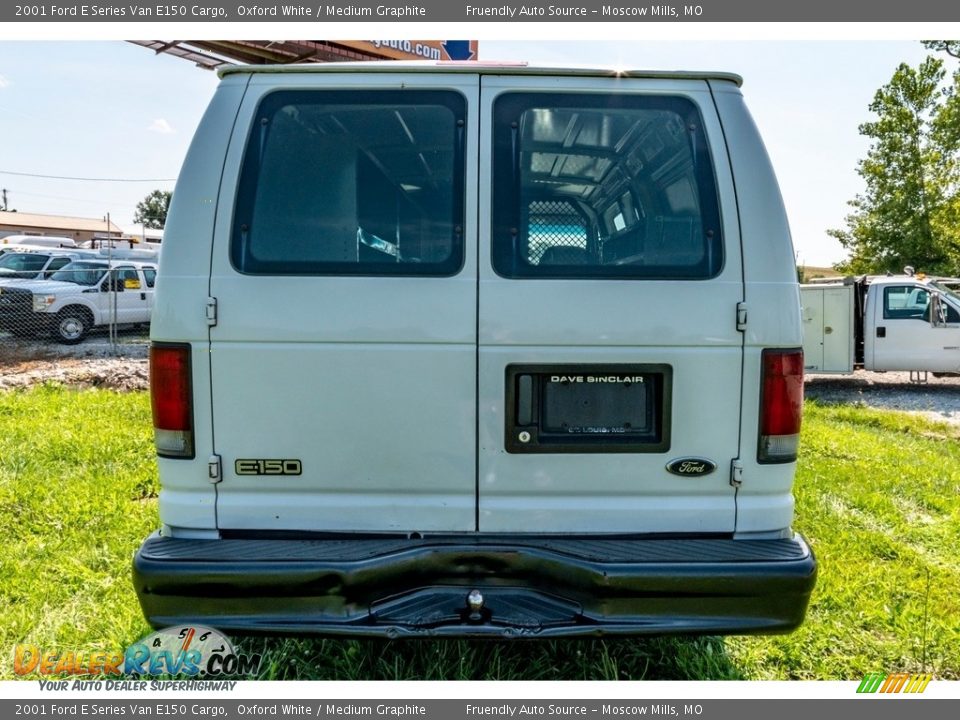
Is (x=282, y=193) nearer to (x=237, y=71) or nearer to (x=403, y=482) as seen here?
(x=237, y=71)

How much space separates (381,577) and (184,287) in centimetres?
124

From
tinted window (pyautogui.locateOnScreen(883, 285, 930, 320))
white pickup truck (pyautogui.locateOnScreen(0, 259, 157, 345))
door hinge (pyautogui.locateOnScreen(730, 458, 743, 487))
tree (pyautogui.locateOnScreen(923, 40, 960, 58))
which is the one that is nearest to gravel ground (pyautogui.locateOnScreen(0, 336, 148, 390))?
white pickup truck (pyautogui.locateOnScreen(0, 259, 157, 345))

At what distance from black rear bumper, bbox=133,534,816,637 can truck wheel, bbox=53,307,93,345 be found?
43.5ft

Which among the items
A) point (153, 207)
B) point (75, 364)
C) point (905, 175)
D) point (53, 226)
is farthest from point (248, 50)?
point (153, 207)

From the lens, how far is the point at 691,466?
8.57 ft

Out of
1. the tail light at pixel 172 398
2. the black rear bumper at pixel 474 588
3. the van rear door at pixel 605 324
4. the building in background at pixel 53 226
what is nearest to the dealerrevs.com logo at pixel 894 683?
the black rear bumper at pixel 474 588

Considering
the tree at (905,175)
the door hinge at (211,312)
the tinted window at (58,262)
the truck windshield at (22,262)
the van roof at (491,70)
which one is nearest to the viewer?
the door hinge at (211,312)

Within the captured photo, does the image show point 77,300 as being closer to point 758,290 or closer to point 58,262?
point 58,262

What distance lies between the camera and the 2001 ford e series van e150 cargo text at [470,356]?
2480 millimetres

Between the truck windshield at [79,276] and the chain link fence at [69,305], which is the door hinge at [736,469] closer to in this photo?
the chain link fence at [69,305]

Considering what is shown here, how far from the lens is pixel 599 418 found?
261 centimetres

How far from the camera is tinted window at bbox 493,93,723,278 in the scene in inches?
102

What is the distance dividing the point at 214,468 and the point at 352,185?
1167 mm

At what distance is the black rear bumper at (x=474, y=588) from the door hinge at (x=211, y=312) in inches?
31.9
